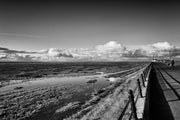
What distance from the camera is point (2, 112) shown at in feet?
34.8

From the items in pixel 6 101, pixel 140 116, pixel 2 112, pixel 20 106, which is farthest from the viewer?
pixel 6 101

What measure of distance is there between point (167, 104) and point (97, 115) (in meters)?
3.98

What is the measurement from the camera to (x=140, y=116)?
561 cm

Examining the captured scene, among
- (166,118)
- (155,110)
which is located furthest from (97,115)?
(166,118)

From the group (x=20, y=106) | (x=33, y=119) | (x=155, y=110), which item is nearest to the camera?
(x=155, y=110)

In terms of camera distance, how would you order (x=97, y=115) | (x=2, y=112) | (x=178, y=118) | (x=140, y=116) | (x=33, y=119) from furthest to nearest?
1. (x=2, y=112)
2. (x=33, y=119)
3. (x=97, y=115)
4. (x=178, y=118)
5. (x=140, y=116)

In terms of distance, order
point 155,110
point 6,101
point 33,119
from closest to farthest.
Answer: point 155,110 < point 33,119 < point 6,101

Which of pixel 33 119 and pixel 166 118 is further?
pixel 33 119

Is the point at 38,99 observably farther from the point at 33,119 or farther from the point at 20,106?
the point at 33,119

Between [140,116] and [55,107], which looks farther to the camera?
[55,107]

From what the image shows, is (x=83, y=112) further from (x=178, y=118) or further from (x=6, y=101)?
(x=6, y=101)

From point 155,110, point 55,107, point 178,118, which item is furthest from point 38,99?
point 178,118

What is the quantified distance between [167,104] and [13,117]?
9800mm

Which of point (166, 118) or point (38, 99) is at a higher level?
point (166, 118)
